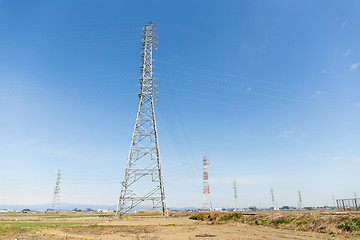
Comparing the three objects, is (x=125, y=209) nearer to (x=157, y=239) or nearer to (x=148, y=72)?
(x=157, y=239)

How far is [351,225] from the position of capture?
59.4ft

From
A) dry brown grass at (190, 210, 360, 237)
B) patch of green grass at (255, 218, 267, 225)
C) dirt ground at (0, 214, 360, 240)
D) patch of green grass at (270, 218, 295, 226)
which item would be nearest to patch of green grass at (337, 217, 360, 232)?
dry brown grass at (190, 210, 360, 237)

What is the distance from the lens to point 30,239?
15156mm

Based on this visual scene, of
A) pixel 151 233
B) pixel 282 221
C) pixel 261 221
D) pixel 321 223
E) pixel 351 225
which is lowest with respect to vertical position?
pixel 261 221

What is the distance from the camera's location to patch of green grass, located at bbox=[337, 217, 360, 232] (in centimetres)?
1769

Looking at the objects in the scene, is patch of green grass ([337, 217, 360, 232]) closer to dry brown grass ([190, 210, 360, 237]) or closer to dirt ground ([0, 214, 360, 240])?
dry brown grass ([190, 210, 360, 237])

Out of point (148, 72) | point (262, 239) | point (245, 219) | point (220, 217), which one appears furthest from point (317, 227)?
point (148, 72)

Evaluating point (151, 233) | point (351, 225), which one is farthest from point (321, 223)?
point (151, 233)

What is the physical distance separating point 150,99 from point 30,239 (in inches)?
1158

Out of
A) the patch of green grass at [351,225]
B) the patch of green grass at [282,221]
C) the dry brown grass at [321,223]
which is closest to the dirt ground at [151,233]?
the dry brown grass at [321,223]

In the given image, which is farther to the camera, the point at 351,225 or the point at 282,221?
the point at 282,221

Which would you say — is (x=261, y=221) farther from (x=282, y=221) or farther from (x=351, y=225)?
(x=351, y=225)

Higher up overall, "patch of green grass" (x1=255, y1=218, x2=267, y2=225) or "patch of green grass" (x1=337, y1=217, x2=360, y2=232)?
"patch of green grass" (x1=337, y1=217, x2=360, y2=232)

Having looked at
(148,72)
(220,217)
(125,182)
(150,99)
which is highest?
(148,72)
